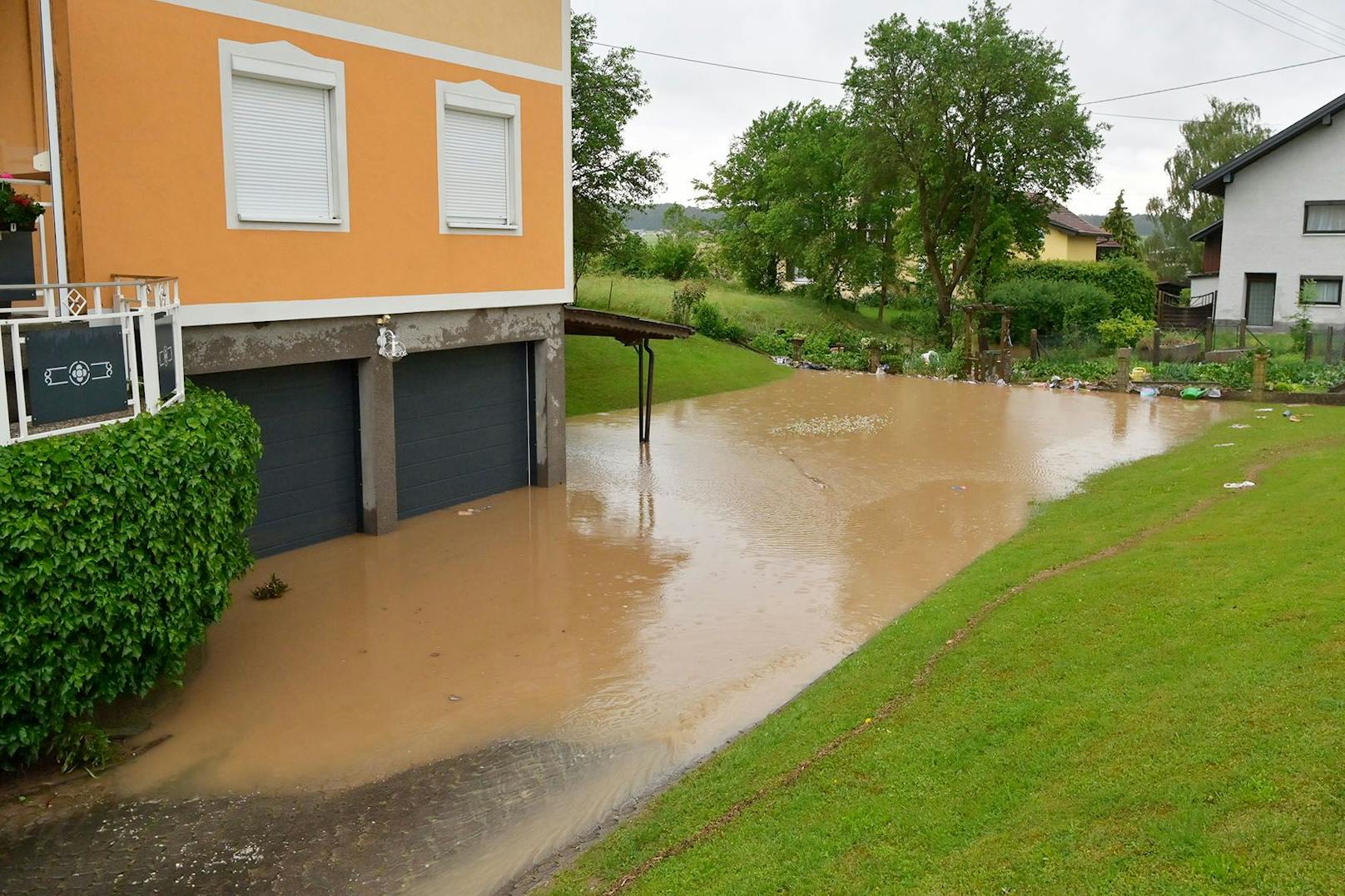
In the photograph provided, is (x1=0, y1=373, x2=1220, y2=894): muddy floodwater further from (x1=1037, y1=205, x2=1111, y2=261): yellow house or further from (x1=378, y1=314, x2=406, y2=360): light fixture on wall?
(x1=1037, y1=205, x2=1111, y2=261): yellow house

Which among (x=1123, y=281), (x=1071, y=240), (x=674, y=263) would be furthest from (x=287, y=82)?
(x=1071, y=240)

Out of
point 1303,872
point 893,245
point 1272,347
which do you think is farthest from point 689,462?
point 893,245

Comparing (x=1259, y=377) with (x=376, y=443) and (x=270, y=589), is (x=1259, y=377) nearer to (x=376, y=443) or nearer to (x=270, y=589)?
(x=376, y=443)

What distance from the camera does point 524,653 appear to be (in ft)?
36.5

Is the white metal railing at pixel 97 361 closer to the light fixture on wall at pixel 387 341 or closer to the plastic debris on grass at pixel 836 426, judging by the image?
the light fixture on wall at pixel 387 341

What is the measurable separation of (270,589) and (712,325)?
1108 inches

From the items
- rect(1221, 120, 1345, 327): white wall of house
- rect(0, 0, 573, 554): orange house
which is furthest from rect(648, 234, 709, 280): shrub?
rect(0, 0, 573, 554): orange house

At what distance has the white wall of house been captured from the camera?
119 feet

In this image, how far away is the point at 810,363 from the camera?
37.9 meters

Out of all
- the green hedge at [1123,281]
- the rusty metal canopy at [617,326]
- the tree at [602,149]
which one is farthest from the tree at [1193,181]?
the rusty metal canopy at [617,326]

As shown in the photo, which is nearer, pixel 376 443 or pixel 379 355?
pixel 379 355

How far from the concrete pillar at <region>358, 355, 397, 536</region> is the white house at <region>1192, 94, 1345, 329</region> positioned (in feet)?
103

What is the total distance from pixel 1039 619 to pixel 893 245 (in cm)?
3991

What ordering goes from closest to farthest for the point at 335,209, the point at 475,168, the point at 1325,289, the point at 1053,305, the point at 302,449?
the point at 335,209 → the point at 302,449 → the point at 475,168 → the point at 1325,289 → the point at 1053,305
